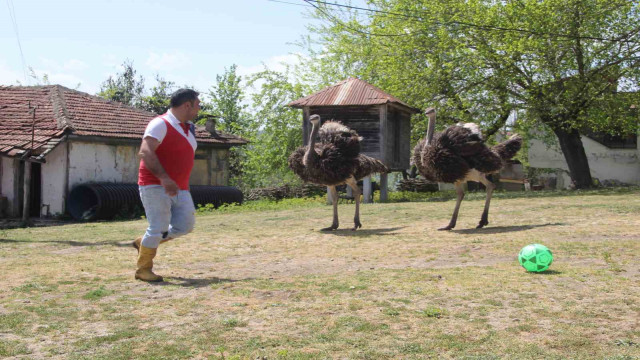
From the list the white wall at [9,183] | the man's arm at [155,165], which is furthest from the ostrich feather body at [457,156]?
the white wall at [9,183]

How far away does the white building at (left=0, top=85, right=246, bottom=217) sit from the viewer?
1983 centimetres

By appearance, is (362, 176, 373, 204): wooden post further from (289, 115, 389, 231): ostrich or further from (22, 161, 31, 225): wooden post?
(22, 161, 31, 225): wooden post

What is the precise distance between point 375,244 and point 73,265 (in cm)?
418

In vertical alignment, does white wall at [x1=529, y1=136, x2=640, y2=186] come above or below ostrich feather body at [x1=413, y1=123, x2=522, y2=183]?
above

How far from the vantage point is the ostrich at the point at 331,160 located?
480 inches

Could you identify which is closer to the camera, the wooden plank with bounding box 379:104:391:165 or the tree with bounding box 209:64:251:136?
the wooden plank with bounding box 379:104:391:165

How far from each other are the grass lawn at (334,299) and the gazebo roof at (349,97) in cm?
1099

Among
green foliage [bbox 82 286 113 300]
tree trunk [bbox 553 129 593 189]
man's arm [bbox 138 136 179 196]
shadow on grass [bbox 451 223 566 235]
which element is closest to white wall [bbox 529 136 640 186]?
tree trunk [bbox 553 129 593 189]

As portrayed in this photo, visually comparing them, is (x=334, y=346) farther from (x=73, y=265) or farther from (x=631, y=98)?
(x=631, y=98)

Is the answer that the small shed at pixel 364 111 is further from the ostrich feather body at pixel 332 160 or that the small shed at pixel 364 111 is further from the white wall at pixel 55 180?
the ostrich feather body at pixel 332 160

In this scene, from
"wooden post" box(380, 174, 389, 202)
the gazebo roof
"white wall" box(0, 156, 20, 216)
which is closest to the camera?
"white wall" box(0, 156, 20, 216)

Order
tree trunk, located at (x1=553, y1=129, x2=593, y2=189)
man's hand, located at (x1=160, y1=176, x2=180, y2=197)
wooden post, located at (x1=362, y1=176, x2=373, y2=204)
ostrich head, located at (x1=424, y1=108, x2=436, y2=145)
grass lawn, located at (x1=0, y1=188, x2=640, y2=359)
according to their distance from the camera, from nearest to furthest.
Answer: grass lawn, located at (x1=0, y1=188, x2=640, y2=359) < man's hand, located at (x1=160, y1=176, x2=180, y2=197) < ostrich head, located at (x1=424, y1=108, x2=436, y2=145) < wooden post, located at (x1=362, y1=176, x2=373, y2=204) < tree trunk, located at (x1=553, y1=129, x2=593, y2=189)

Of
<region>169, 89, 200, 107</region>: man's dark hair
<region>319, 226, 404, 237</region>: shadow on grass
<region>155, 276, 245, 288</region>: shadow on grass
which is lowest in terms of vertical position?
<region>155, 276, 245, 288</region>: shadow on grass

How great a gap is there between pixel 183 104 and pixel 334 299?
8.75 ft
